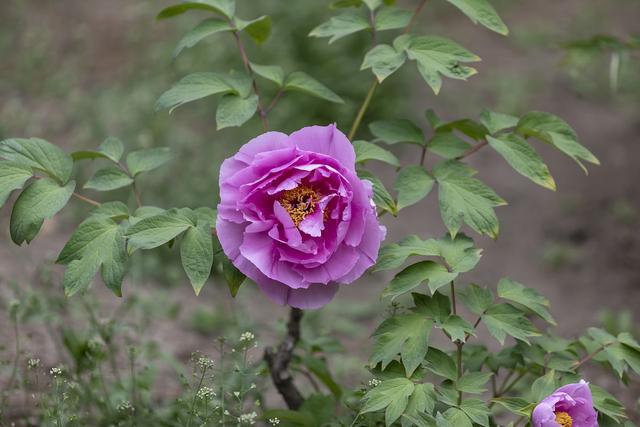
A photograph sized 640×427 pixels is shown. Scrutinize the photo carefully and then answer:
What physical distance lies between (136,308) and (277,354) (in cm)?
158

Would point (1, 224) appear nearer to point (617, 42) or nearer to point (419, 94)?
point (419, 94)

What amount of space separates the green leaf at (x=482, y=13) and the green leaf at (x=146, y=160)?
808 mm

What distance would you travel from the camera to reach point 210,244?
184 cm

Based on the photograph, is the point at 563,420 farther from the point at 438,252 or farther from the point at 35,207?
the point at 35,207

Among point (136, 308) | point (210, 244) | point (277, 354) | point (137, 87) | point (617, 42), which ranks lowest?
point (137, 87)

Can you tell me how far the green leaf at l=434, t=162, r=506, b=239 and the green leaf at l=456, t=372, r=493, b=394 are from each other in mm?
310

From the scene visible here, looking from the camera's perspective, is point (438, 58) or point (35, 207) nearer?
point (35, 207)

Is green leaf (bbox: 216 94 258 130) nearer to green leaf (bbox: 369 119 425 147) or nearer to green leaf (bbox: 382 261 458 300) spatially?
green leaf (bbox: 369 119 425 147)

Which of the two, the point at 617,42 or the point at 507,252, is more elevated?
the point at 617,42

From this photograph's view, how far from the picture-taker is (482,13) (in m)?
2.12

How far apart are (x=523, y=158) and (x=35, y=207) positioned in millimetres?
1121

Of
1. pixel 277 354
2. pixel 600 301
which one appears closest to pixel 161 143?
pixel 600 301

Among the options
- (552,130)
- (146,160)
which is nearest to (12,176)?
(146,160)

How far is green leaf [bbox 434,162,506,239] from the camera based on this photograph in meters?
1.96
